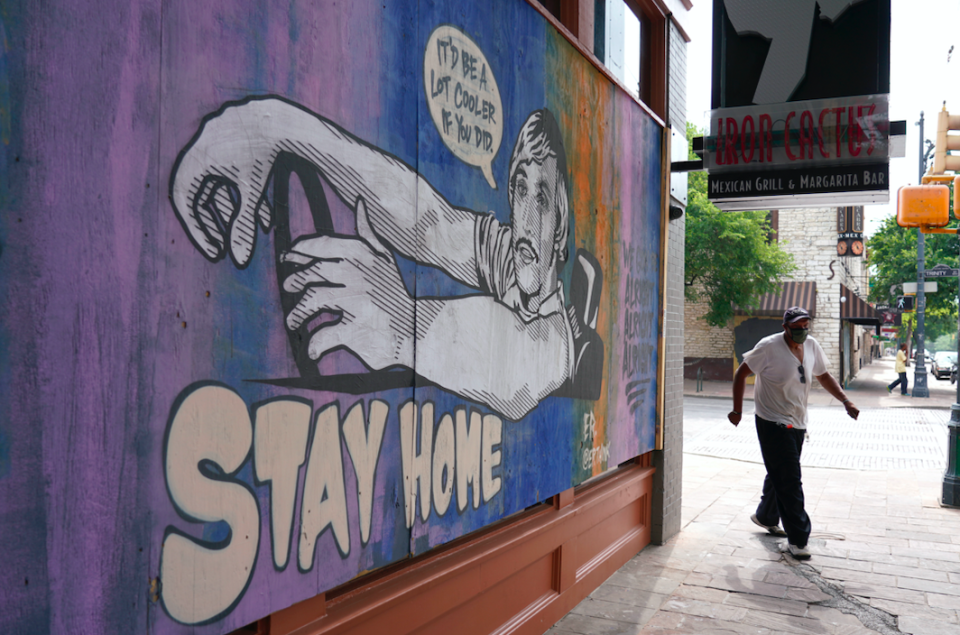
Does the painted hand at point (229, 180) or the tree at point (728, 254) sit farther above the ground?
the tree at point (728, 254)

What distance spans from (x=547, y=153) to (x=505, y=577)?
2344 millimetres

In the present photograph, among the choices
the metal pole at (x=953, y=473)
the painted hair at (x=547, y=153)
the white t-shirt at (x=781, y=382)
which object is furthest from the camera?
the metal pole at (x=953, y=473)

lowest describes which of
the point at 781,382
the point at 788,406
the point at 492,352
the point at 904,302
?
the point at 788,406

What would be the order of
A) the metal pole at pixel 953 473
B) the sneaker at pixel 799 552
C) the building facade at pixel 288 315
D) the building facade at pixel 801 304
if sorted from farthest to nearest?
the building facade at pixel 801 304 → the metal pole at pixel 953 473 → the sneaker at pixel 799 552 → the building facade at pixel 288 315

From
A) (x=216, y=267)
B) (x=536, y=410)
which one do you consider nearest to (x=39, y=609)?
(x=216, y=267)

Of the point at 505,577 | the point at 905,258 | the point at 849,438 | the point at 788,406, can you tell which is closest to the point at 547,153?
the point at 505,577

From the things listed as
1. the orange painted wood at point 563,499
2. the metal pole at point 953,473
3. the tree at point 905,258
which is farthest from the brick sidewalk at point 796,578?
the tree at point 905,258

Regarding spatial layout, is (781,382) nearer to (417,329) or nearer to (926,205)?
(417,329)

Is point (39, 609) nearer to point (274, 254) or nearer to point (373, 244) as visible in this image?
point (274, 254)

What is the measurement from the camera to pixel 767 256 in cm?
2627

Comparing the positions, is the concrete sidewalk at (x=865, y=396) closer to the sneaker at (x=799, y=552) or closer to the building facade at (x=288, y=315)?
the sneaker at (x=799, y=552)

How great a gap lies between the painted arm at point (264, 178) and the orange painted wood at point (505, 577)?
1275 millimetres

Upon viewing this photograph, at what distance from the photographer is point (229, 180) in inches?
79.7

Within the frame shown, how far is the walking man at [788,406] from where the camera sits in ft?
19.2
